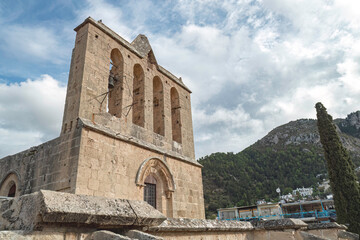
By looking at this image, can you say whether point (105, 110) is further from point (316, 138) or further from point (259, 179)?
point (316, 138)

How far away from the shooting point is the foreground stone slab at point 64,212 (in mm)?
1790

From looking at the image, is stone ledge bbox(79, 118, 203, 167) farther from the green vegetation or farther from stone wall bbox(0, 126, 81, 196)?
the green vegetation

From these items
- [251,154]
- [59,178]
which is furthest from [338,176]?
[251,154]

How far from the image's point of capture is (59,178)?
6895 mm

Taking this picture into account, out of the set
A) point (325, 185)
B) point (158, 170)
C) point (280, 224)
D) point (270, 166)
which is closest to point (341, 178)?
point (158, 170)

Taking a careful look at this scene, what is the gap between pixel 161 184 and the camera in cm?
930

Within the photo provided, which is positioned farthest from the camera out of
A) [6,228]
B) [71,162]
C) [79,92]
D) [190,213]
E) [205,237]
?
[190,213]

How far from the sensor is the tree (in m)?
15.2

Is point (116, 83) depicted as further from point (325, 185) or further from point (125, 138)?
point (325, 185)

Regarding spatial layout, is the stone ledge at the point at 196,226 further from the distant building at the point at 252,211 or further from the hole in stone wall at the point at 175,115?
the distant building at the point at 252,211

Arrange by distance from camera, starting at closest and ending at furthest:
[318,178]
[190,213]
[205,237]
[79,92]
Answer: [205,237], [79,92], [190,213], [318,178]

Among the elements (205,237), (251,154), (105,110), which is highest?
(251,154)

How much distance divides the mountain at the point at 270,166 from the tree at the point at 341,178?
39.4 meters

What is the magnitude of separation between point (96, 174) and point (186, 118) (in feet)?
19.2
